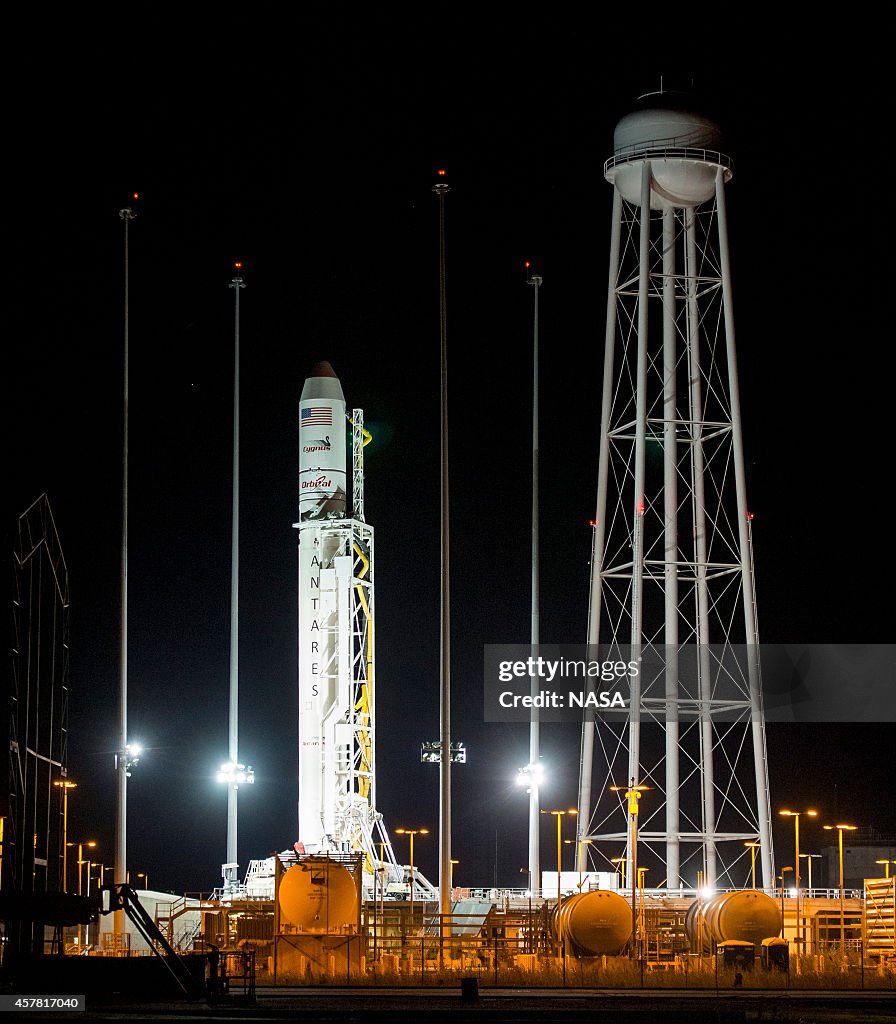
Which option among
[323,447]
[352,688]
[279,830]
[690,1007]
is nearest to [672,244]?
[323,447]

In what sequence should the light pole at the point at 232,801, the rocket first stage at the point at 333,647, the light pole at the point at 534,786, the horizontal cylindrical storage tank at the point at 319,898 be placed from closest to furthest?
the horizontal cylindrical storage tank at the point at 319,898, the light pole at the point at 534,786, the light pole at the point at 232,801, the rocket first stage at the point at 333,647

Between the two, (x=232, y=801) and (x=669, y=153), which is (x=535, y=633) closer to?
(x=232, y=801)

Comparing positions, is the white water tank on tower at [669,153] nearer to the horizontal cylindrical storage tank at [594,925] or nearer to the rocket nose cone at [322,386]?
the rocket nose cone at [322,386]

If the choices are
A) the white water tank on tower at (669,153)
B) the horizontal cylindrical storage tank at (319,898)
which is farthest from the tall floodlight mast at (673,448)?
the horizontal cylindrical storage tank at (319,898)

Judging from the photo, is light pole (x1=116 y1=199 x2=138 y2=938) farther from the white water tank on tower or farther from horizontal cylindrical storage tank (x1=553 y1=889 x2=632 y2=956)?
the white water tank on tower

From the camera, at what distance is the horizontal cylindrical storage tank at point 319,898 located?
4625 centimetres

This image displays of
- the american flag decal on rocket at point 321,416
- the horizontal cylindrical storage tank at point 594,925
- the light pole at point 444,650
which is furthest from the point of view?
the american flag decal on rocket at point 321,416

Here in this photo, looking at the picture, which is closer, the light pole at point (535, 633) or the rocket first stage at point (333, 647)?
the light pole at point (535, 633)

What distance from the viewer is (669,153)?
58281 mm

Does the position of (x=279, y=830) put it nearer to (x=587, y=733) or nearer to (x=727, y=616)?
(x=727, y=616)

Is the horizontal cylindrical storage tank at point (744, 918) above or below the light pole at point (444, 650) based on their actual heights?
below

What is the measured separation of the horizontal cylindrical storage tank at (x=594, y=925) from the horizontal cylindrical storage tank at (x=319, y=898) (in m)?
5.68

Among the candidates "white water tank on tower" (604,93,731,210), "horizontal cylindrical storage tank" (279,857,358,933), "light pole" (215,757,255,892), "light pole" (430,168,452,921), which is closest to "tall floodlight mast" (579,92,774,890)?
"white water tank on tower" (604,93,731,210)

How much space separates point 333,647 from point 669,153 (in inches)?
882
